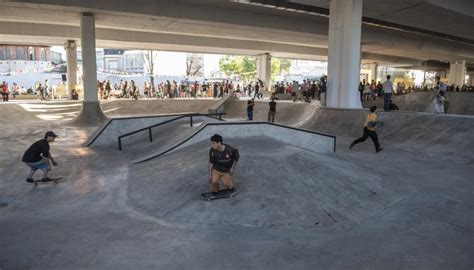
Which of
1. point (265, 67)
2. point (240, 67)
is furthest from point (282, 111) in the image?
point (240, 67)

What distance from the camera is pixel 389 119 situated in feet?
51.3

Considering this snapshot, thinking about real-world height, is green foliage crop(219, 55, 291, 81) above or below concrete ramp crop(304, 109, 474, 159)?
above

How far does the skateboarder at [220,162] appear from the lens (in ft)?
22.5

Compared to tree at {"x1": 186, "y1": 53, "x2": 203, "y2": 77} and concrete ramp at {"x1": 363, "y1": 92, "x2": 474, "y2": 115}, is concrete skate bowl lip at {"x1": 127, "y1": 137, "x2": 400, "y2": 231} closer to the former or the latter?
concrete ramp at {"x1": 363, "y1": 92, "x2": 474, "y2": 115}

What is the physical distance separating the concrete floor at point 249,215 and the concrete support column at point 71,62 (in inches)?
879

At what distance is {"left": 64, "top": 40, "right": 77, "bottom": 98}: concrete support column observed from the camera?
30469mm

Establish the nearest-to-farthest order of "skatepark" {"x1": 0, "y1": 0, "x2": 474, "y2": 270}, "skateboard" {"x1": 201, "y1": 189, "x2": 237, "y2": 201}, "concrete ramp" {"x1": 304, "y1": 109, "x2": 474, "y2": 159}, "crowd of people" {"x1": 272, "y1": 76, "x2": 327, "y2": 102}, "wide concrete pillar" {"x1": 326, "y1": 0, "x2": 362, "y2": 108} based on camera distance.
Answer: "skatepark" {"x1": 0, "y1": 0, "x2": 474, "y2": 270}
"skateboard" {"x1": 201, "y1": 189, "x2": 237, "y2": 201}
"concrete ramp" {"x1": 304, "y1": 109, "x2": 474, "y2": 159}
"wide concrete pillar" {"x1": 326, "y1": 0, "x2": 362, "y2": 108}
"crowd of people" {"x1": 272, "y1": 76, "x2": 327, "y2": 102}

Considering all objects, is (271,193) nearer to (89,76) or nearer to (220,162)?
(220,162)

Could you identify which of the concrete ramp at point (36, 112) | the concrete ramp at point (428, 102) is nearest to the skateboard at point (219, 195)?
the concrete ramp at point (36, 112)

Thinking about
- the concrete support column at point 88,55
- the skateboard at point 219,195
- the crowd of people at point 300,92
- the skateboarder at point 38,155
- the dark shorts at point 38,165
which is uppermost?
the concrete support column at point 88,55

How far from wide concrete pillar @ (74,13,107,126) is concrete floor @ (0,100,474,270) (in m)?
11.0

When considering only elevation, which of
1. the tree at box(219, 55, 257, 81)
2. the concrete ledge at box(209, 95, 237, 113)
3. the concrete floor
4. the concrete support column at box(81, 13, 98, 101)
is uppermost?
the tree at box(219, 55, 257, 81)

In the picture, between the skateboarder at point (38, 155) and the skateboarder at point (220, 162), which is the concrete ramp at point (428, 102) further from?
the skateboarder at point (38, 155)

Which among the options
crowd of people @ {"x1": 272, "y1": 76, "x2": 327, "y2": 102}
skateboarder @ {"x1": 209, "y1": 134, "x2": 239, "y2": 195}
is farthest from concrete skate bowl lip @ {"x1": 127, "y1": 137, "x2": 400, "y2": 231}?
crowd of people @ {"x1": 272, "y1": 76, "x2": 327, "y2": 102}
